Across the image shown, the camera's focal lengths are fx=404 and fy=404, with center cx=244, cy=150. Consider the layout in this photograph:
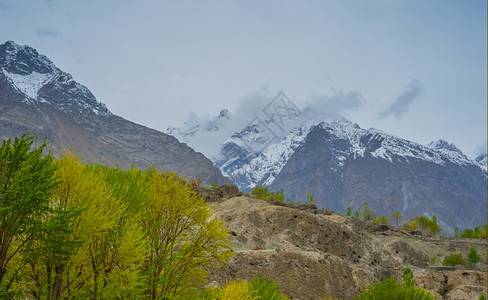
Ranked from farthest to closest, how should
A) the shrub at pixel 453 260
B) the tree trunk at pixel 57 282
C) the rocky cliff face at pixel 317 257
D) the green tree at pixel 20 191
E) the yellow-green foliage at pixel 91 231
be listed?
the shrub at pixel 453 260 < the rocky cliff face at pixel 317 257 < the tree trunk at pixel 57 282 < the yellow-green foliage at pixel 91 231 < the green tree at pixel 20 191

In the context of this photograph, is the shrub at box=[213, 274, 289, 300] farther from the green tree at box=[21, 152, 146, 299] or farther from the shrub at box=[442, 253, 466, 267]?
the shrub at box=[442, 253, 466, 267]

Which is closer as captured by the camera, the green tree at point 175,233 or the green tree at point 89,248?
the green tree at point 89,248

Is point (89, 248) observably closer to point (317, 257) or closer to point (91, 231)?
point (91, 231)

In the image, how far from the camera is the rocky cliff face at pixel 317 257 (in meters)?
54.5

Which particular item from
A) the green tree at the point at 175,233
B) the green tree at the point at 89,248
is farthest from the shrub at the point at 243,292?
the green tree at the point at 89,248

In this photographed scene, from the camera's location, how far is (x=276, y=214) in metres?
71.6

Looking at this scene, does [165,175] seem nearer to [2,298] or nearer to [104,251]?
[104,251]

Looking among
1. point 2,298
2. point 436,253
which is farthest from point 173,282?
point 436,253

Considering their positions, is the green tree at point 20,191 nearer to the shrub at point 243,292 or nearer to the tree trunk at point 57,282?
the tree trunk at point 57,282

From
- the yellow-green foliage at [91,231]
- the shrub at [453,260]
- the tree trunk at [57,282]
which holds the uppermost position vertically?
the shrub at [453,260]

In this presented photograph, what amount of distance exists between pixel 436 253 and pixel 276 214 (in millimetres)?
48134

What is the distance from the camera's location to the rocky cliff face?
54469 millimetres

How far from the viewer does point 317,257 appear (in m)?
59.8

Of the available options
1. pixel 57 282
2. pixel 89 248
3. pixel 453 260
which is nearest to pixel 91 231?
pixel 89 248
